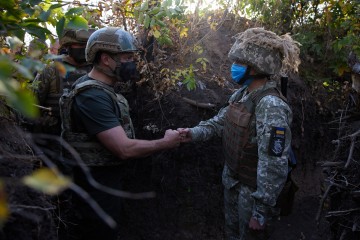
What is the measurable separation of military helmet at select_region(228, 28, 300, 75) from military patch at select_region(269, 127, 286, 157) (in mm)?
561

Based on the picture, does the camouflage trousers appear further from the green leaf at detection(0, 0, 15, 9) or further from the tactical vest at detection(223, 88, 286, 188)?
the green leaf at detection(0, 0, 15, 9)

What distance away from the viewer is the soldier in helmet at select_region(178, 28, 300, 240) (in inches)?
115

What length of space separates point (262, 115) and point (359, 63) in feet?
3.88

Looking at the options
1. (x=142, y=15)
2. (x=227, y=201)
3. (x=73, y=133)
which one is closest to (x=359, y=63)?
(x=227, y=201)

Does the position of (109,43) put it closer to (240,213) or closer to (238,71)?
(238,71)

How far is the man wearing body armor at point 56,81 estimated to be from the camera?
3955 millimetres

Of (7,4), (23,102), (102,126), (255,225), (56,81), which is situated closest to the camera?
(23,102)

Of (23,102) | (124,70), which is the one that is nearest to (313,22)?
(124,70)

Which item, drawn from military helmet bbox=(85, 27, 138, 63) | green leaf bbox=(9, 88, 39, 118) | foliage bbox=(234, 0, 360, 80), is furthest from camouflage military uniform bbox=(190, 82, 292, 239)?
foliage bbox=(234, 0, 360, 80)

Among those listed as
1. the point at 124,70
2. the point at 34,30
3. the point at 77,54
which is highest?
the point at 34,30

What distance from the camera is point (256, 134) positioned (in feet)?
10.2

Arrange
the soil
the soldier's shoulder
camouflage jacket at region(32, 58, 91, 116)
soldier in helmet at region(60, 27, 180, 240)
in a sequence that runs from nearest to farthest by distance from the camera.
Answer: soldier in helmet at region(60, 27, 180, 240) < the soldier's shoulder < camouflage jacket at region(32, 58, 91, 116) < the soil

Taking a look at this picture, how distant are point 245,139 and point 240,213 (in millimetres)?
657

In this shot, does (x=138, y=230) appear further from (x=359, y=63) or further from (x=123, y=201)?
(x=359, y=63)
